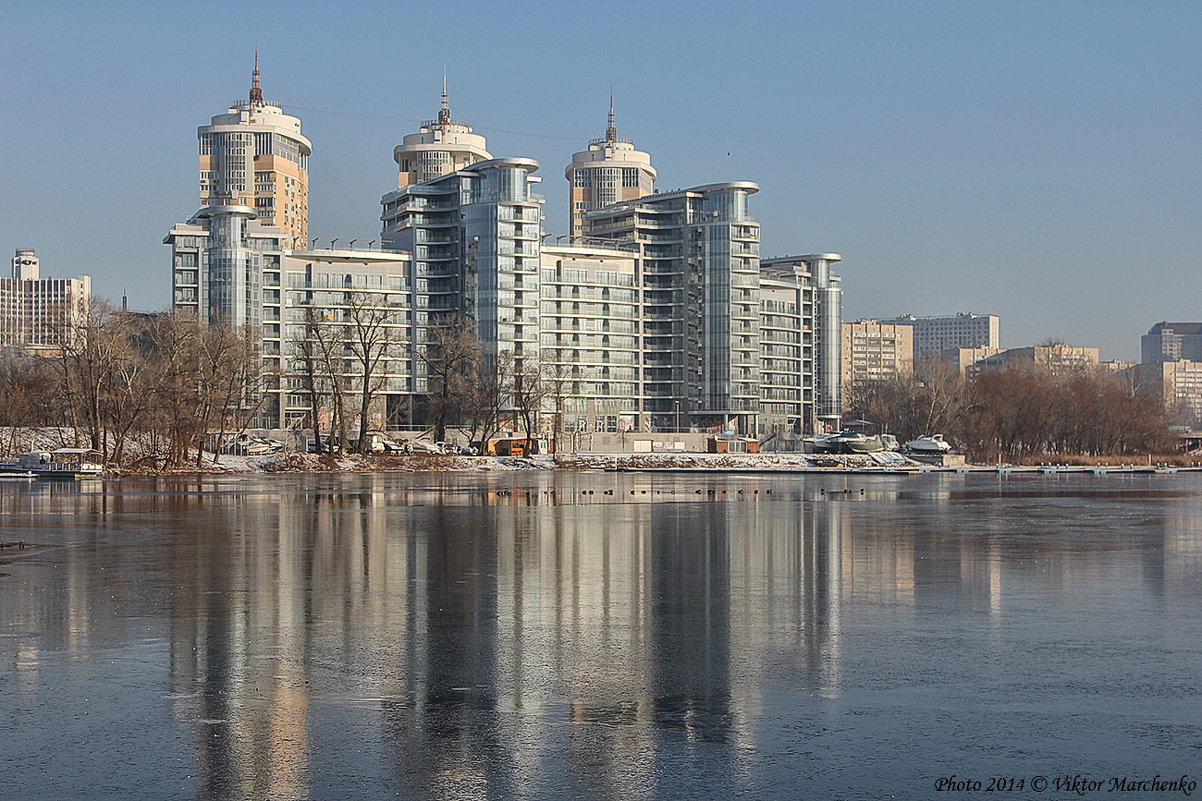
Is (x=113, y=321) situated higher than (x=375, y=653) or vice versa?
(x=113, y=321)

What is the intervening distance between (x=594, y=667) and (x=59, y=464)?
223ft

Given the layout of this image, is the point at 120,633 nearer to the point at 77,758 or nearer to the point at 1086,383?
the point at 77,758

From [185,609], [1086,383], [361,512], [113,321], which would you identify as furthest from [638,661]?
[1086,383]

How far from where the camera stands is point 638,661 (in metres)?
12.5

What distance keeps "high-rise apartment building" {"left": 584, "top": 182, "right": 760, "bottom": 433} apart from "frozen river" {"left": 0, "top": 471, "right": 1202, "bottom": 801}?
158017 mm

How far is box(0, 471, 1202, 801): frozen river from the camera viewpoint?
28.2ft

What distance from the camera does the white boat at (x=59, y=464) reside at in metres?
69.3

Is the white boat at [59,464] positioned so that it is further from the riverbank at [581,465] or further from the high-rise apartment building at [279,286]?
the high-rise apartment building at [279,286]

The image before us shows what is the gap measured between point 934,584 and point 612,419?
165566mm

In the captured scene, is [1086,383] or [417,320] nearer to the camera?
[1086,383]

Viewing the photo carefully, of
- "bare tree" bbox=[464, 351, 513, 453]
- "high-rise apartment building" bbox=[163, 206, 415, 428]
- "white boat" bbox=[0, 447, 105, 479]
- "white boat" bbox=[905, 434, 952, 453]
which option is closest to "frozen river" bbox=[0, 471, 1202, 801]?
"white boat" bbox=[0, 447, 105, 479]

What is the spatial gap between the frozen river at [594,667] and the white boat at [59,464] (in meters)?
46.1

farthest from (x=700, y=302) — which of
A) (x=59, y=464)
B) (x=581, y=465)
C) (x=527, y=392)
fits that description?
(x=59, y=464)

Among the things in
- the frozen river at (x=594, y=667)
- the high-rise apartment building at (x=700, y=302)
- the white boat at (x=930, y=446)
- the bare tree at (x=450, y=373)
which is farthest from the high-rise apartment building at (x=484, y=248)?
the frozen river at (x=594, y=667)
